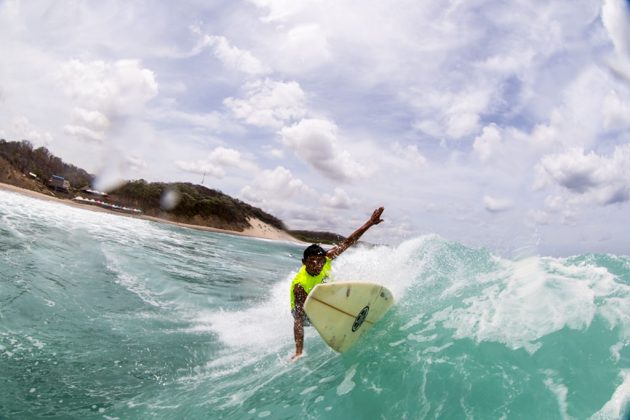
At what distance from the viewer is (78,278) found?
32.8 ft

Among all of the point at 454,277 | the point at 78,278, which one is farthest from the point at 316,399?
the point at 78,278

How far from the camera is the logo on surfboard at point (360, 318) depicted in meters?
5.70

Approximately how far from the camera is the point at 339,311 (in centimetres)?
555

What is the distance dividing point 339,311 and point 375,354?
796 millimetres

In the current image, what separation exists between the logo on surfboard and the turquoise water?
29 centimetres

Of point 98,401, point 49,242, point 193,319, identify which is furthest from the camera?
point 49,242

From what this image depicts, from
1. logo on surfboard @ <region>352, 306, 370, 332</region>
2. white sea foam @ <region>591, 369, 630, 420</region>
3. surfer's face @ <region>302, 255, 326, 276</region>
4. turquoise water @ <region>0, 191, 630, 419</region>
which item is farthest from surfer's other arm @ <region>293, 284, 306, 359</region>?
white sea foam @ <region>591, 369, 630, 420</region>

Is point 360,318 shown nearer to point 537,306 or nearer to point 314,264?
point 314,264

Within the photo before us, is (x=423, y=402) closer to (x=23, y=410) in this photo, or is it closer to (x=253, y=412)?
(x=253, y=412)

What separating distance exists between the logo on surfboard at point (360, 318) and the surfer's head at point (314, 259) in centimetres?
98

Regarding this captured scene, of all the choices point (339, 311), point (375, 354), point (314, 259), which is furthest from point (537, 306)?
point (314, 259)

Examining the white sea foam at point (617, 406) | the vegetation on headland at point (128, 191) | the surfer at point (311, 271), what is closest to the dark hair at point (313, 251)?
the surfer at point (311, 271)

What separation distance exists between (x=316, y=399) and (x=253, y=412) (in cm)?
74

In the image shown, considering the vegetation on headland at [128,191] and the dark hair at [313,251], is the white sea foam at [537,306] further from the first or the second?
the vegetation on headland at [128,191]
